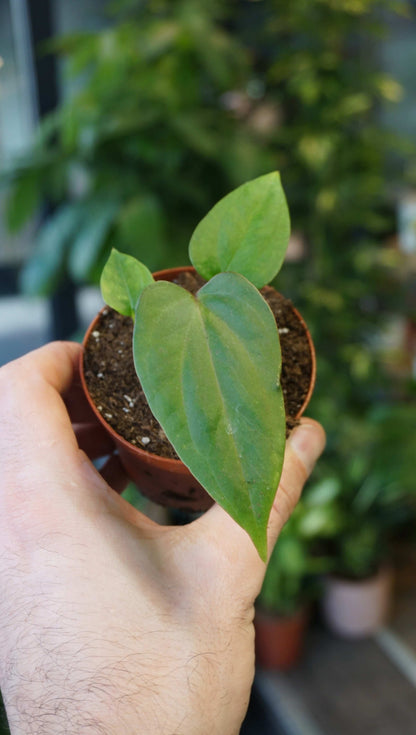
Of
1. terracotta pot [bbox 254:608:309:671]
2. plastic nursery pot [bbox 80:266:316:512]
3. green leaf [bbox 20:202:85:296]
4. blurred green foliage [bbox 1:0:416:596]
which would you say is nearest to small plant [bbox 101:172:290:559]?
plastic nursery pot [bbox 80:266:316:512]

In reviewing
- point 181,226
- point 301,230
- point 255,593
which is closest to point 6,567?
point 255,593

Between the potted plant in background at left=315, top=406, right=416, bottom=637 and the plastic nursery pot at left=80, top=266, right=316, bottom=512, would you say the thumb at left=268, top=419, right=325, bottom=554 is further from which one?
the potted plant in background at left=315, top=406, right=416, bottom=637

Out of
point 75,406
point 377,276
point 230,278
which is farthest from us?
point 377,276

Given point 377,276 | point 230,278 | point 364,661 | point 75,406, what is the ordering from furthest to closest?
point 377,276 → point 364,661 → point 75,406 → point 230,278

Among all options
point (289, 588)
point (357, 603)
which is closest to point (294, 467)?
point (289, 588)

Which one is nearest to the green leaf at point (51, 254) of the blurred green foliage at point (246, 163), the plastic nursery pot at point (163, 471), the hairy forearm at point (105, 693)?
the blurred green foliage at point (246, 163)

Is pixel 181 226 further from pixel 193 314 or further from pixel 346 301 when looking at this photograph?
pixel 193 314

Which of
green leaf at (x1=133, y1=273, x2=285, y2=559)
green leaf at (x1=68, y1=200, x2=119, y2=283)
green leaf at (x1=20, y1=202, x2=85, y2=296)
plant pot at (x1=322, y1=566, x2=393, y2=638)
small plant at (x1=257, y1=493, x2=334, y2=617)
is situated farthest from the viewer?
plant pot at (x1=322, y1=566, x2=393, y2=638)

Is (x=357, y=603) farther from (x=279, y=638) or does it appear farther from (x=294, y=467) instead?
(x=294, y=467)
